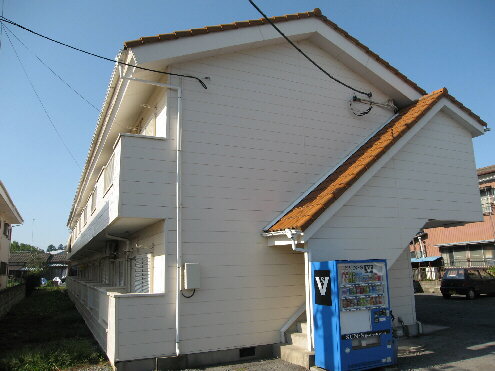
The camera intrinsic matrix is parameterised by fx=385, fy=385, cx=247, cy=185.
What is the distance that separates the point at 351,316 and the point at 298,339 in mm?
1540

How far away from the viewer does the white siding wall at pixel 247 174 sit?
7688mm

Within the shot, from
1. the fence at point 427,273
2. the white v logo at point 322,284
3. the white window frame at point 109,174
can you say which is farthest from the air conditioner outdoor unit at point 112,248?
the fence at point 427,273

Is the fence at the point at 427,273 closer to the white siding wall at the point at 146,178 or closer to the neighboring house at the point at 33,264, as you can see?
the white siding wall at the point at 146,178

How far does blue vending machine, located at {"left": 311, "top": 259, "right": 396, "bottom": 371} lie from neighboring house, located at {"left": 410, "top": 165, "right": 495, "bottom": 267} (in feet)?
67.9

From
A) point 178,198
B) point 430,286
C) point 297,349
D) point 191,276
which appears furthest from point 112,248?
point 430,286

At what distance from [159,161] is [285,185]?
2.95 m

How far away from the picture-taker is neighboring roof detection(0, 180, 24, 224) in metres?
17.7

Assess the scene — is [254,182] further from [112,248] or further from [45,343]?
[112,248]

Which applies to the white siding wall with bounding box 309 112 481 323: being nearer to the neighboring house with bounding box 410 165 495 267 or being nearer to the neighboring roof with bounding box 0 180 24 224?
the neighboring roof with bounding box 0 180 24 224

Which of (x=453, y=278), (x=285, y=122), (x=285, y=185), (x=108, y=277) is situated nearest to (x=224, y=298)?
(x=285, y=185)

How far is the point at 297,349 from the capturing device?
737 cm

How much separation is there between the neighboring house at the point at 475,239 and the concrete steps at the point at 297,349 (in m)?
20.4

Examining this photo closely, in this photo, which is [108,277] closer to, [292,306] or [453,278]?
[292,306]

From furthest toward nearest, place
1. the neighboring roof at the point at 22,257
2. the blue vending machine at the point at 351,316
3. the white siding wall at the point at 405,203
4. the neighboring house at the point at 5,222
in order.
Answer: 1. the neighboring roof at the point at 22,257
2. the neighboring house at the point at 5,222
3. the white siding wall at the point at 405,203
4. the blue vending machine at the point at 351,316
